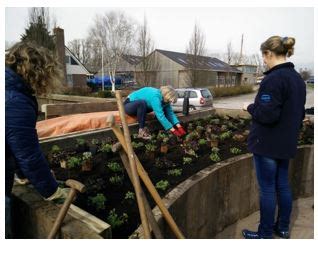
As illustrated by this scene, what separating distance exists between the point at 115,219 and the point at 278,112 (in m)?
1.65

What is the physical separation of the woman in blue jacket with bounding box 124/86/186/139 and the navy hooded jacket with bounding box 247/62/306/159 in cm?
252

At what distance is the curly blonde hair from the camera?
2.02 m

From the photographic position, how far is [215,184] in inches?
135

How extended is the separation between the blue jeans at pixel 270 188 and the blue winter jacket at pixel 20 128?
6.39ft

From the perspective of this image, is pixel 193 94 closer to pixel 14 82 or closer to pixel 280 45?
pixel 280 45

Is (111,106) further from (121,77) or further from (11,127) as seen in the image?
(121,77)

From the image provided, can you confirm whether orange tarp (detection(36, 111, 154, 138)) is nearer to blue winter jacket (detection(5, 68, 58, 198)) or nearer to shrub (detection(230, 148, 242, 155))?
shrub (detection(230, 148, 242, 155))

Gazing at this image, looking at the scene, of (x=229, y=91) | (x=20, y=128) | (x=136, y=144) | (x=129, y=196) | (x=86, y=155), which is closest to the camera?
(x=20, y=128)

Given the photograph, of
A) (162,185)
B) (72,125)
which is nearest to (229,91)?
(72,125)

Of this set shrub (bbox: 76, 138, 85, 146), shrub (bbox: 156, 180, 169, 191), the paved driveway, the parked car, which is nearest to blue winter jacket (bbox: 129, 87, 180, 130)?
shrub (bbox: 76, 138, 85, 146)

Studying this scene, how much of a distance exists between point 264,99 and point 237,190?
1.70 meters

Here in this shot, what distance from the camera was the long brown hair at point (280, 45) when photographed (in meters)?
2.47

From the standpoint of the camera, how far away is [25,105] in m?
1.95
